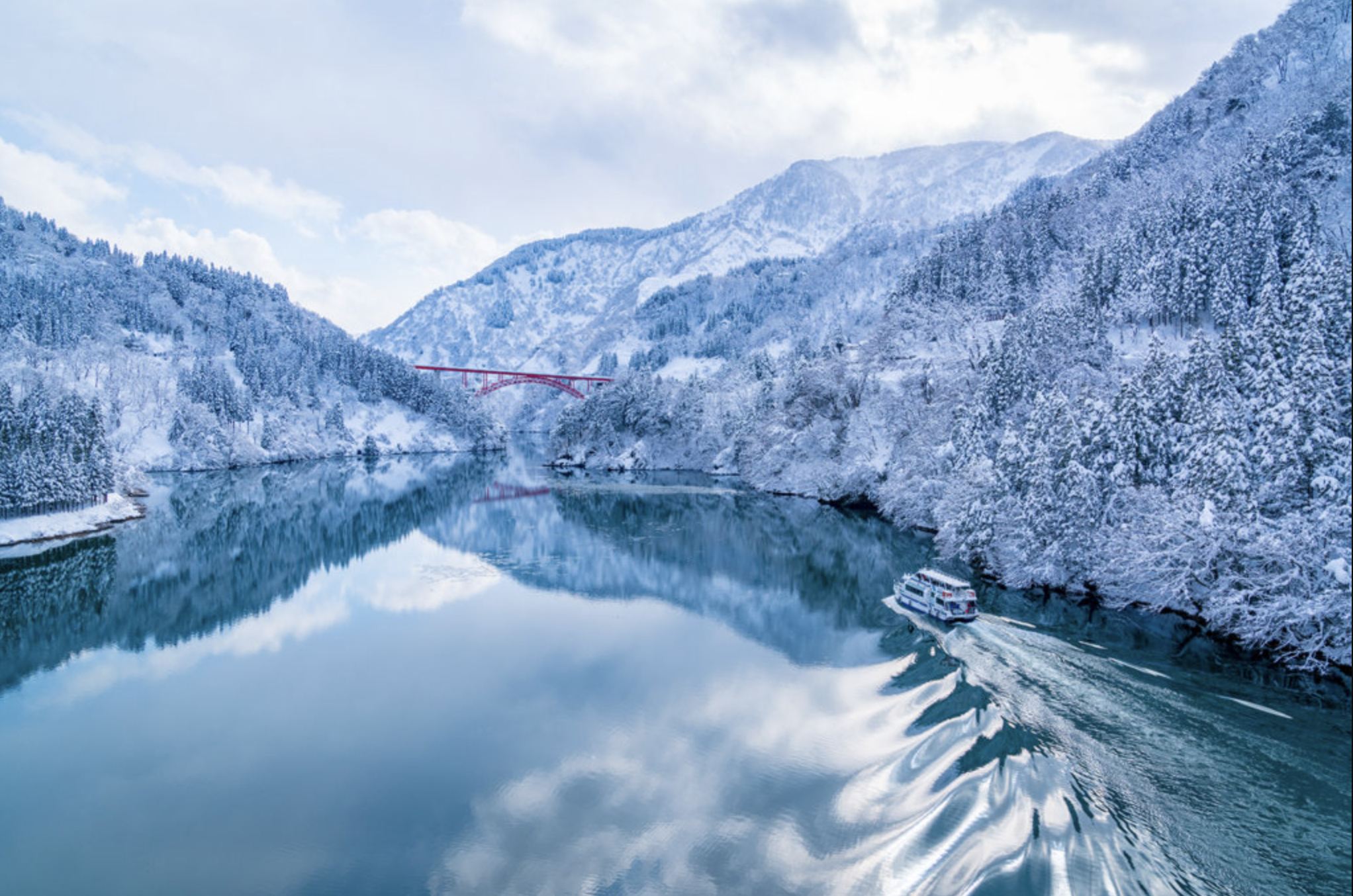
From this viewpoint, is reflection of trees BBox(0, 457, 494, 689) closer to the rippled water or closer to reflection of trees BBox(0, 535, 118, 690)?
reflection of trees BBox(0, 535, 118, 690)

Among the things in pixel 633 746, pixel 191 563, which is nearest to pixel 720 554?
pixel 633 746

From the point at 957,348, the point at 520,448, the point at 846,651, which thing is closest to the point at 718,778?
the point at 846,651

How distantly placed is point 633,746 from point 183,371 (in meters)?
148

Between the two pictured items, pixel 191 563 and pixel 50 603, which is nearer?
pixel 50 603

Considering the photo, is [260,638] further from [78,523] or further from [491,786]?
[78,523]

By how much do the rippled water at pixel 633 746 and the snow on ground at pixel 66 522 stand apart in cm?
1398

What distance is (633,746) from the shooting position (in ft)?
75.0

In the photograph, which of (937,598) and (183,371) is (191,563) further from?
(183,371)

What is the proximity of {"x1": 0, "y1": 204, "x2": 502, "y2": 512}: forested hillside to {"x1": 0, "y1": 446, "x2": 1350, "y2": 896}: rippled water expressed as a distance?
46.8m

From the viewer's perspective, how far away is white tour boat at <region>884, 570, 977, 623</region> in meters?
33.4

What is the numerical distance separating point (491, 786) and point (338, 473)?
110 meters

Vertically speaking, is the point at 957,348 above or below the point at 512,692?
above

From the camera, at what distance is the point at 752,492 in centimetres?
8912

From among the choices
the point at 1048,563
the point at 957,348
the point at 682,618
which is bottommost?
the point at 682,618
